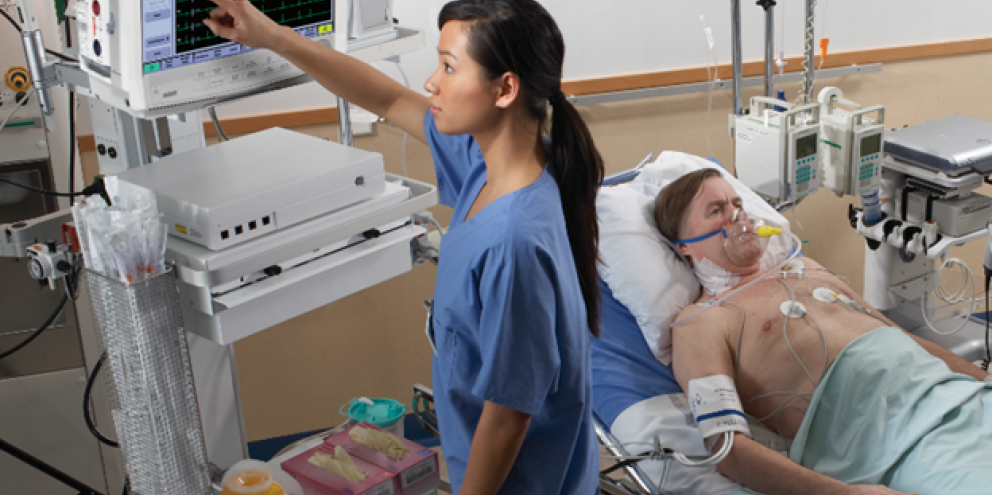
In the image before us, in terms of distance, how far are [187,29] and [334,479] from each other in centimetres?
78

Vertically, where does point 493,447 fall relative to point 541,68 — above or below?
below

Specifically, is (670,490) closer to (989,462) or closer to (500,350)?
(989,462)

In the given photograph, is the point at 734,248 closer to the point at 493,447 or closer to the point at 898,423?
the point at 898,423

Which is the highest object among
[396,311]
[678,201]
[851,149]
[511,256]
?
[511,256]

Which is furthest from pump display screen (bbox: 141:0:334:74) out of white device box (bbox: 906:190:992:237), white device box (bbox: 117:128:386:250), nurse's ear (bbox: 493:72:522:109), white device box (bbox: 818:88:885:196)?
white device box (bbox: 906:190:992:237)

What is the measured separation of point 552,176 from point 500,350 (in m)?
0.28

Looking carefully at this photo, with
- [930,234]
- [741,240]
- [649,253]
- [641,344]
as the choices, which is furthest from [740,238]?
[930,234]

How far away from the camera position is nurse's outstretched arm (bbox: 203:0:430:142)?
4.70 feet

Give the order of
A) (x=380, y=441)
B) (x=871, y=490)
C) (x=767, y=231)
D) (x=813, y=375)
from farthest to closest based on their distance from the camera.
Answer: (x=767, y=231), (x=813, y=375), (x=871, y=490), (x=380, y=441)

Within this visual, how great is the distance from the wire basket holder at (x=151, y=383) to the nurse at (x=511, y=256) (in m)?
0.38

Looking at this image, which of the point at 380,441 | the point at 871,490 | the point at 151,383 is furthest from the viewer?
the point at 871,490

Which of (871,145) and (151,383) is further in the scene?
(871,145)

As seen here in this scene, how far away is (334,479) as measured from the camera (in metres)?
1.56

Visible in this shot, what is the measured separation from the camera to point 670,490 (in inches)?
76.1
